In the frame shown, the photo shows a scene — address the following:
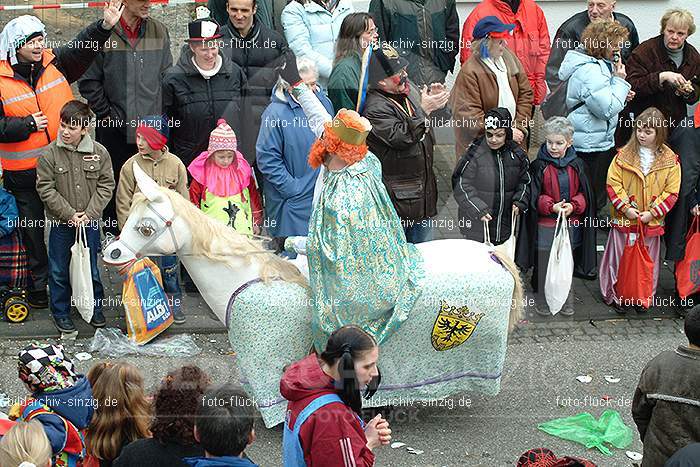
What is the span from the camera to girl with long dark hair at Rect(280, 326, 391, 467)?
15.4 ft

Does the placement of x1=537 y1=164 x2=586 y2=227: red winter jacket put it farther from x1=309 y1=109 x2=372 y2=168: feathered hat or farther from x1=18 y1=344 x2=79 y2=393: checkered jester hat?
x1=18 y1=344 x2=79 y2=393: checkered jester hat

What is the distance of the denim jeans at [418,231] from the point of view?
8.91 metres

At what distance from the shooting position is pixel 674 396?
535 cm

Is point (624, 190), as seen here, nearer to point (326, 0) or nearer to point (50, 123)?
point (326, 0)

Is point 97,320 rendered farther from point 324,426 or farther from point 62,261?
point 324,426

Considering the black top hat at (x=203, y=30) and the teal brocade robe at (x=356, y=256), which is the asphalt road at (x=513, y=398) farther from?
the black top hat at (x=203, y=30)

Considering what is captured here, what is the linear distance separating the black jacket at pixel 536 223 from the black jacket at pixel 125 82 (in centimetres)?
298

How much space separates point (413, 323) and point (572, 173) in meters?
2.61

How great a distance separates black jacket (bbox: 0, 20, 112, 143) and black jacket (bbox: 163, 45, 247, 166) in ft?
1.96

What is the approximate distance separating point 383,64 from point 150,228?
2275 mm

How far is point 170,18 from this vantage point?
11219 millimetres

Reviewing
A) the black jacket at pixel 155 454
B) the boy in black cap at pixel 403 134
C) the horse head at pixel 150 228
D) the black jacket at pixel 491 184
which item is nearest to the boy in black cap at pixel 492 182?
the black jacket at pixel 491 184

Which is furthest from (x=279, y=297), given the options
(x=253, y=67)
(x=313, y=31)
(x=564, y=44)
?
(x=564, y=44)

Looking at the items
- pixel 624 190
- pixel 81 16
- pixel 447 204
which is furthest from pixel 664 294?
pixel 81 16
